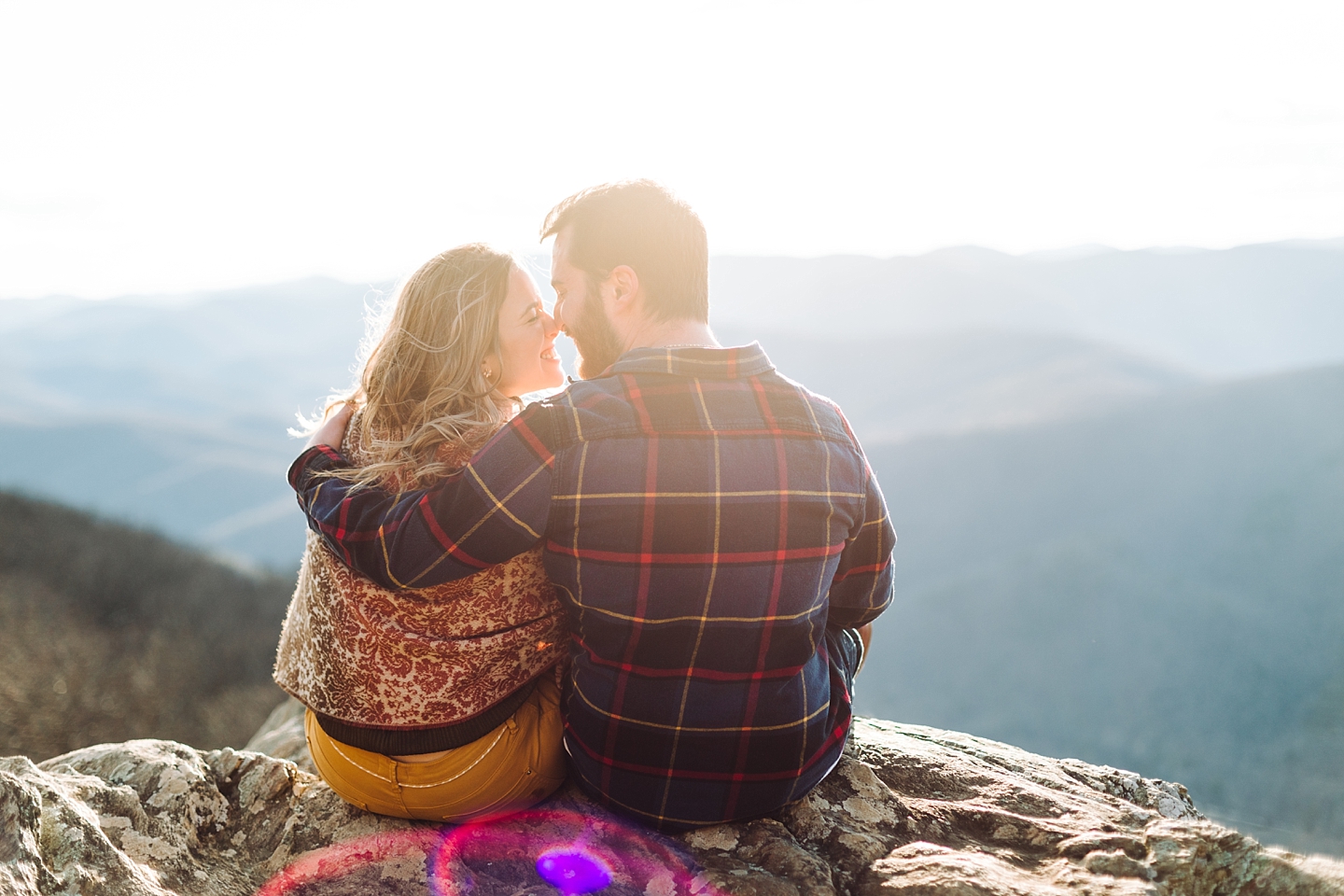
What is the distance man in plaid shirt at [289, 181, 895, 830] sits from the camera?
6.13 ft

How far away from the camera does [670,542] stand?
6.17ft

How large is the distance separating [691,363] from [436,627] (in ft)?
3.09

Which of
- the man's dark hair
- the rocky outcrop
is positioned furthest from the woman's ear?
the rocky outcrop

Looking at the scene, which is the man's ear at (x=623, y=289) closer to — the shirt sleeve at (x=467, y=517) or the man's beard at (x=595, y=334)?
the man's beard at (x=595, y=334)

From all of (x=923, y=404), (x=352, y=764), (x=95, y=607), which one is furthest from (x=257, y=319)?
(x=352, y=764)

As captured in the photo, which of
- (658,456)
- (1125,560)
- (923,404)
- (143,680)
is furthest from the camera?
(923,404)

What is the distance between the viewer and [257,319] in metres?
173

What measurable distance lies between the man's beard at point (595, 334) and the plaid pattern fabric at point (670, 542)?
0.86 ft

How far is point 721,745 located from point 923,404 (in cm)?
6857

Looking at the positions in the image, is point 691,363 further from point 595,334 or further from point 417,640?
point 417,640

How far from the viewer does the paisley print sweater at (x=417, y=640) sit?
2070 mm

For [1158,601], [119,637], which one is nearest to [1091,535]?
[1158,601]

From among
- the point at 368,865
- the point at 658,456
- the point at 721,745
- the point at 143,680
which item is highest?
the point at 658,456

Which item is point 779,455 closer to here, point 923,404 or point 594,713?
point 594,713
